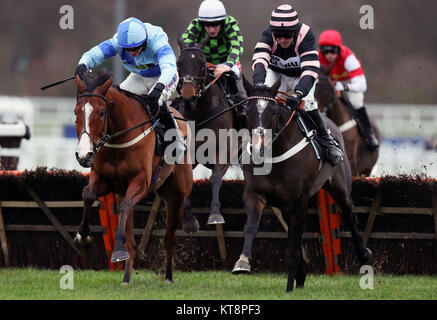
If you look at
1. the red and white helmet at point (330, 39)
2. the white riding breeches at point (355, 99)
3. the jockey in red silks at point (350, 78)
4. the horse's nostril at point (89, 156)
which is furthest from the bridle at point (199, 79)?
the white riding breeches at point (355, 99)

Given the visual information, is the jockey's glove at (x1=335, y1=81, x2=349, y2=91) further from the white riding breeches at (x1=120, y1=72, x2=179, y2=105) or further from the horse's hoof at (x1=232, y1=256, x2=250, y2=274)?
the horse's hoof at (x1=232, y1=256, x2=250, y2=274)

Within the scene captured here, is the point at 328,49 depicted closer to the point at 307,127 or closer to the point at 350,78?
the point at 350,78

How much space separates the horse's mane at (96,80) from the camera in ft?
26.7

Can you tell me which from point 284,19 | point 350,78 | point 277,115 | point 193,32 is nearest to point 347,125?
point 350,78

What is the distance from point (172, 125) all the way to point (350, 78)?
4.94 meters

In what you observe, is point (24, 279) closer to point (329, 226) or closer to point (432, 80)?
point (329, 226)

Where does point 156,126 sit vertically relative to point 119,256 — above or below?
above

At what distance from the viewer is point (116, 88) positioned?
8711 mm

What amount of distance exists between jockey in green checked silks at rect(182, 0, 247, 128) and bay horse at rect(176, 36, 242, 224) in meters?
0.19

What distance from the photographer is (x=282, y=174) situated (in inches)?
331

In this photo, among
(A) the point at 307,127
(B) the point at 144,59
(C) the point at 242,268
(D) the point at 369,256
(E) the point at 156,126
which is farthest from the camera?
(D) the point at 369,256

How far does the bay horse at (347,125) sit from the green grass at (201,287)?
3.59m

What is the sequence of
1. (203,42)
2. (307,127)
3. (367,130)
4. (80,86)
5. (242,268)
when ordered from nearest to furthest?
(242,268)
(80,86)
(307,127)
(203,42)
(367,130)

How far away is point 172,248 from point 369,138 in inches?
196
